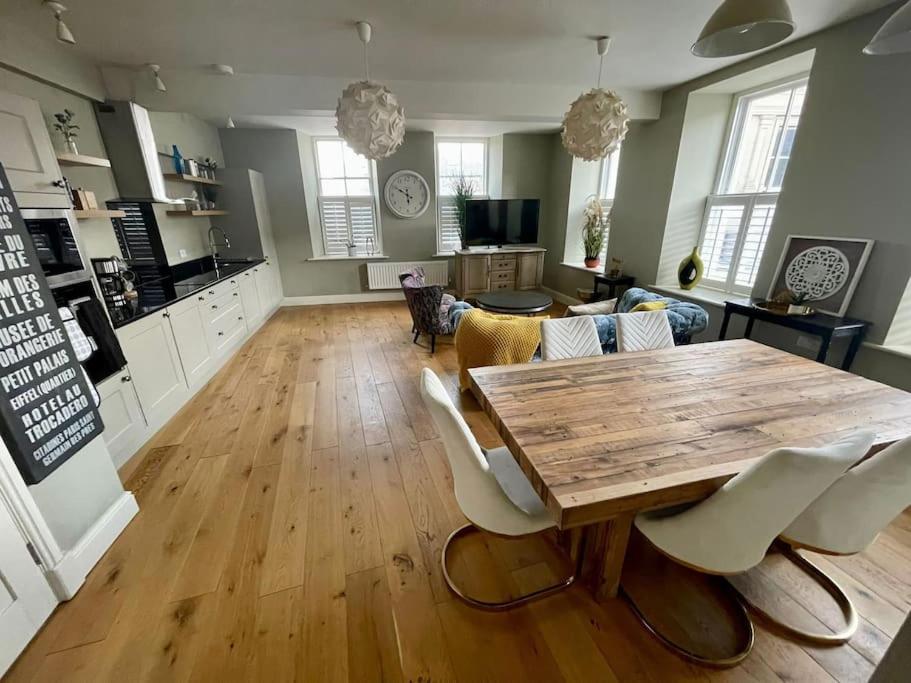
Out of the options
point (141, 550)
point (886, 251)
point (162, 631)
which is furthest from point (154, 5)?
point (886, 251)

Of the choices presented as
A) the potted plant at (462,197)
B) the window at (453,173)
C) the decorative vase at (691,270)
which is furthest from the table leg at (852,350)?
the window at (453,173)

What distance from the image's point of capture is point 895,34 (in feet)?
3.82

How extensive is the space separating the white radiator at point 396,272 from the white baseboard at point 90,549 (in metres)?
4.54

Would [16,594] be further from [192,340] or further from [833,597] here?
[833,597]

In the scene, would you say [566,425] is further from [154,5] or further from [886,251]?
[154,5]

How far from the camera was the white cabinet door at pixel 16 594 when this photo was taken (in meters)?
1.21

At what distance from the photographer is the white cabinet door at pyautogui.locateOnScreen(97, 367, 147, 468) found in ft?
6.70

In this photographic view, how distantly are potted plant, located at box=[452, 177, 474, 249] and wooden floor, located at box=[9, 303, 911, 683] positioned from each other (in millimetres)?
4130

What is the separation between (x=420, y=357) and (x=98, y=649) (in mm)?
2875

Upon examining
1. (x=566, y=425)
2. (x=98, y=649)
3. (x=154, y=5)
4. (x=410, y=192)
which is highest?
(x=154, y=5)

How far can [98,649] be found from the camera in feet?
4.16

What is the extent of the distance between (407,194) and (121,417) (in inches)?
185

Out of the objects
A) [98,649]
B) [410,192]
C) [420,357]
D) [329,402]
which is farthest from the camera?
[410,192]

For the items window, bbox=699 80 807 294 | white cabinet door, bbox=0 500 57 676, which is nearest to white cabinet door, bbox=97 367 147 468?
white cabinet door, bbox=0 500 57 676
